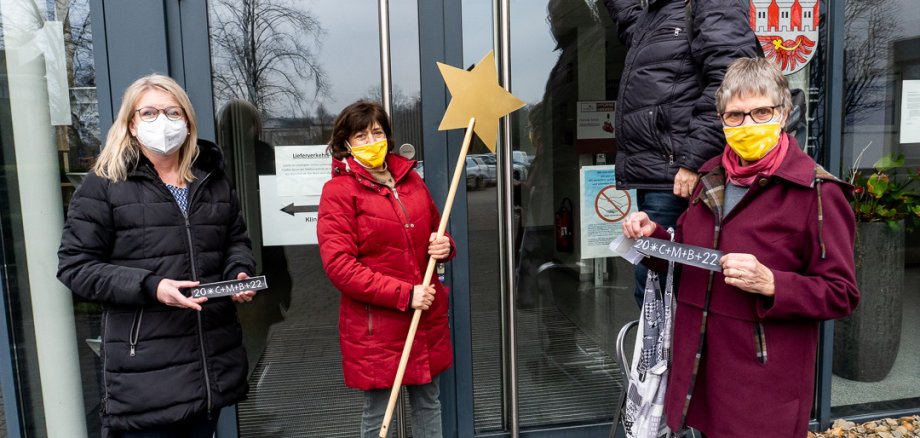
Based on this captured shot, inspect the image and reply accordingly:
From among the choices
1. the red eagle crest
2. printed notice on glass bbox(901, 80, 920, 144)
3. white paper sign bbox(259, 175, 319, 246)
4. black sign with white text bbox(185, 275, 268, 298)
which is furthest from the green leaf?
black sign with white text bbox(185, 275, 268, 298)

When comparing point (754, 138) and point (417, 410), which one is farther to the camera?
point (417, 410)

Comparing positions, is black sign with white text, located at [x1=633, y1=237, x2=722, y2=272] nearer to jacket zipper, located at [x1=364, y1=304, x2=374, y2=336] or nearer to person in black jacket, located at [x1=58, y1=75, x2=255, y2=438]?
jacket zipper, located at [x1=364, y1=304, x2=374, y2=336]

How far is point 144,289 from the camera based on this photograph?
1.93 metres

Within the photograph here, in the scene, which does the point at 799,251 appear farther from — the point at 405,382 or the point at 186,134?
the point at 186,134

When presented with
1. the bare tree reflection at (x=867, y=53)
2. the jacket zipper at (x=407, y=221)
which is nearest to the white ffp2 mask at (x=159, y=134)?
the jacket zipper at (x=407, y=221)

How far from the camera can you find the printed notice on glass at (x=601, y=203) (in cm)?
343

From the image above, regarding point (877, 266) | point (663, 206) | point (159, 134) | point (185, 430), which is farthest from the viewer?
point (877, 266)

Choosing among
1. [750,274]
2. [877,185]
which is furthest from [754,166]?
[877,185]

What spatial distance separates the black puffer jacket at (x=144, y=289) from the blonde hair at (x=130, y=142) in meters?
0.03

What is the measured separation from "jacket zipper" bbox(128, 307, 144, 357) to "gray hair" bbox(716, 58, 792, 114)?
6.45 ft

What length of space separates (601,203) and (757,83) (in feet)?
5.41

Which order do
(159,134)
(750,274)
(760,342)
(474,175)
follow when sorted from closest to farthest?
(750,274) < (760,342) < (159,134) < (474,175)

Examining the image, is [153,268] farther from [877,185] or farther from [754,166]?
[877,185]

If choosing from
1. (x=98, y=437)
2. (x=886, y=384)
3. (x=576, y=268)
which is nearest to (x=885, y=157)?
(x=886, y=384)
